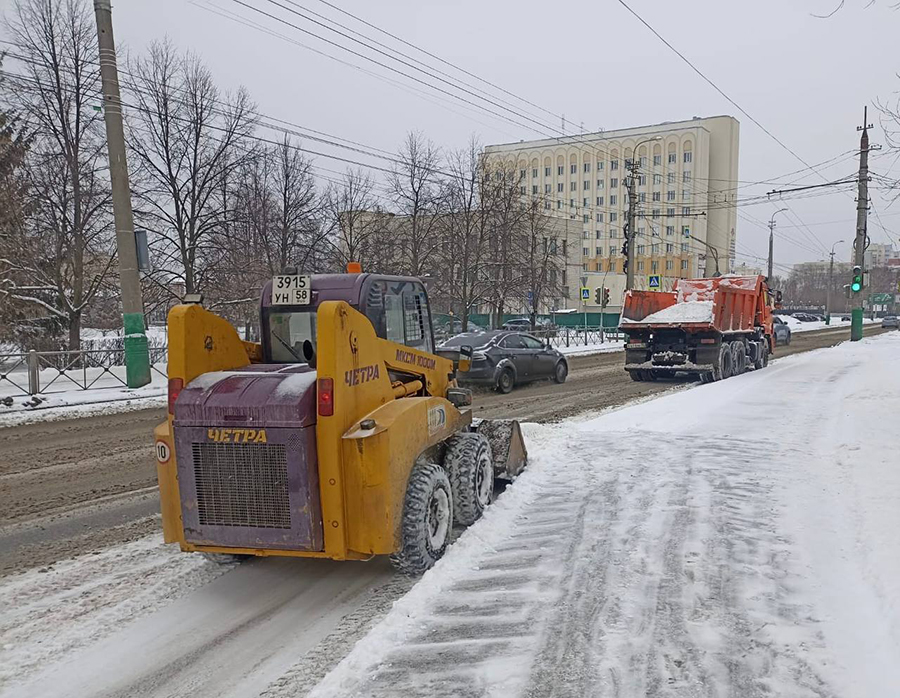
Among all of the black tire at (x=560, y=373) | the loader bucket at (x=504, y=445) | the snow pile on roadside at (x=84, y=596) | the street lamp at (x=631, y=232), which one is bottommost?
the black tire at (x=560, y=373)

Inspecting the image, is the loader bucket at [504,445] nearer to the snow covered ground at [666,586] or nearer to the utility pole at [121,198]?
the snow covered ground at [666,586]

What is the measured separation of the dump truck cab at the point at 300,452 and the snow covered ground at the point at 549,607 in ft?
1.63

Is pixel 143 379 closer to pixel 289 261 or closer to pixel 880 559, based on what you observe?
pixel 289 261

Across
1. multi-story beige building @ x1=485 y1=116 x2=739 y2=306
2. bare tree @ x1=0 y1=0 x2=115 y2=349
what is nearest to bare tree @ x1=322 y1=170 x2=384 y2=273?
bare tree @ x1=0 y1=0 x2=115 y2=349

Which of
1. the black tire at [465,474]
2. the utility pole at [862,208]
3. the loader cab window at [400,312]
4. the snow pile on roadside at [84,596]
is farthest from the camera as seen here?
the utility pole at [862,208]

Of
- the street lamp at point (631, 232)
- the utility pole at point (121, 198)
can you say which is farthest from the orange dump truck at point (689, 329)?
the utility pole at point (121, 198)

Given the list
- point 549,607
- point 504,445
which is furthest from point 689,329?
point 549,607

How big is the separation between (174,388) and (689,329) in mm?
15117

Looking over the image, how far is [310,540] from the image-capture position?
4402 mm

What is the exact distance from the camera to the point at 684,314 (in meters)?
17.7

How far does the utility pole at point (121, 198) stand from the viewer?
50.7 ft

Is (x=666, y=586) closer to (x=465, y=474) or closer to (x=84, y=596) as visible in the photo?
(x=465, y=474)

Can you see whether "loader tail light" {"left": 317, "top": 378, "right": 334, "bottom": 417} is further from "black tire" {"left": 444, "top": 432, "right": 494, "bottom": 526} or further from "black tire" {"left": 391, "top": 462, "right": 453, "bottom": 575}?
"black tire" {"left": 444, "top": 432, "right": 494, "bottom": 526}

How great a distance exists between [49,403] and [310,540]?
12943 mm
